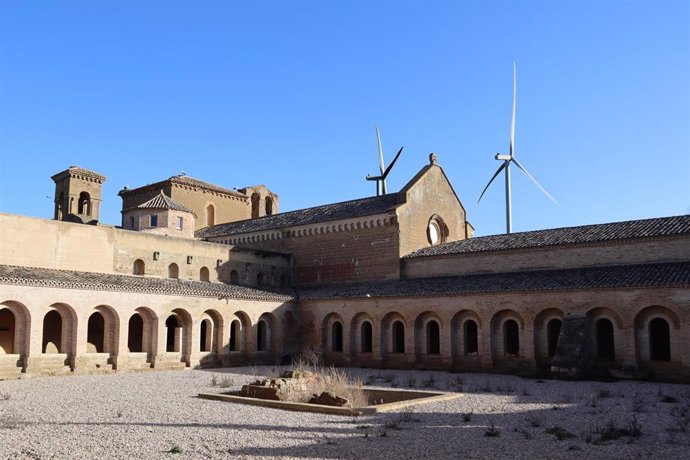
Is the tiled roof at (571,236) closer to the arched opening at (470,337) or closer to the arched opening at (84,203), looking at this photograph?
the arched opening at (470,337)

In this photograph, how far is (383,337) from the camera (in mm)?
34094

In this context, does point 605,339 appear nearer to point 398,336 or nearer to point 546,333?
point 546,333

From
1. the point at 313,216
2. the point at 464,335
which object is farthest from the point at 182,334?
the point at 464,335

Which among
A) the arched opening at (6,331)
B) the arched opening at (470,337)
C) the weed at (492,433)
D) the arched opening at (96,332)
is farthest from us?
the arched opening at (96,332)

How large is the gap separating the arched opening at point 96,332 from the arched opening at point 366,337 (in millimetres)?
13408

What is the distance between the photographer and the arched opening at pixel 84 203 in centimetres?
4794

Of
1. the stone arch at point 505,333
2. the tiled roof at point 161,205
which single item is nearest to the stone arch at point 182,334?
the tiled roof at point 161,205

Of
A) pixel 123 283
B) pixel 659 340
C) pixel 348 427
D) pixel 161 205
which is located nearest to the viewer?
pixel 348 427

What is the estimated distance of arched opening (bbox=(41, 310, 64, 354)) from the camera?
30.5 m

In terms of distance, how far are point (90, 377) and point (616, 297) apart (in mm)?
21571

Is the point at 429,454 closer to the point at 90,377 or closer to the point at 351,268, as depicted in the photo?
the point at 90,377

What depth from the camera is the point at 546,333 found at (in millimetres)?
28703

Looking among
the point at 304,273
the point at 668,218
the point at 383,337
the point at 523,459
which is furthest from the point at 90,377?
the point at 668,218

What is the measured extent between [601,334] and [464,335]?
6.43 meters
